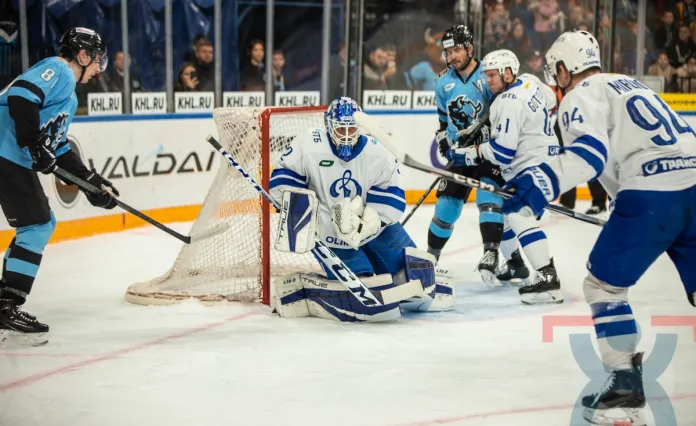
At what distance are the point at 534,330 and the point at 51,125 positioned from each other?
2.05 metres

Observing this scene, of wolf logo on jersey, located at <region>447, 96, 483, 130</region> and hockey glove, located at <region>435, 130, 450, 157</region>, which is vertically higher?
wolf logo on jersey, located at <region>447, 96, 483, 130</region>

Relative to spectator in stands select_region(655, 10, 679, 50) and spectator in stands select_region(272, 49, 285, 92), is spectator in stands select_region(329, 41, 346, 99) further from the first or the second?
spectator in stands select_region(655, 10, 679, 50)

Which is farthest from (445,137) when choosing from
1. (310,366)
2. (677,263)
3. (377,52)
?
(377,52)

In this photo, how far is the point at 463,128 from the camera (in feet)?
16.3

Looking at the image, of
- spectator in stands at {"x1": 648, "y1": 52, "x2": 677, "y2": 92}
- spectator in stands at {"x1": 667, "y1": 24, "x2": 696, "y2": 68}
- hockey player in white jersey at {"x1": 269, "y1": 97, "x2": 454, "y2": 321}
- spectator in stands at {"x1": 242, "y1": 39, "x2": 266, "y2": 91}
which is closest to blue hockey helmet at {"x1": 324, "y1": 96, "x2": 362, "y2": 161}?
hockey player in white jersey at {"x1": 269, "y1": 97, "x2": 454, "y2": 321}

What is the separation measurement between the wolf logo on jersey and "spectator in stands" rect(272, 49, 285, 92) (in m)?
3.15

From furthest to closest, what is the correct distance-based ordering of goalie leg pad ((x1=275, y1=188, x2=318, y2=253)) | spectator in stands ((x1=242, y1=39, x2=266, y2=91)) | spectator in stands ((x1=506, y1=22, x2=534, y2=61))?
spectator in stands ((x1=506, y1=22, x2=534, y2=61)), spectator in stands ((x1=242, y1=39, x2=266, y2=91)), goalie leg pad ((x1=275, y1=188, x2=318, y2=253))

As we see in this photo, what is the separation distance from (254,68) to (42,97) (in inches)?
164

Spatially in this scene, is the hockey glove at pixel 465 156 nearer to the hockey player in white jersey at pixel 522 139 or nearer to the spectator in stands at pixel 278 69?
the hockey player in white jersey at pixel 522 139

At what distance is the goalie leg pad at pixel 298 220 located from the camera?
395 cm

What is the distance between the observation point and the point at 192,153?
6844 millimetres

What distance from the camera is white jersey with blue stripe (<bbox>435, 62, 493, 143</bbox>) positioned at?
491 cm

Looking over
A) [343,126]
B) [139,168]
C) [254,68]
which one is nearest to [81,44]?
[343,126]

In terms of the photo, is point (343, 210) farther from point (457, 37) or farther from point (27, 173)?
point (457, 37)
